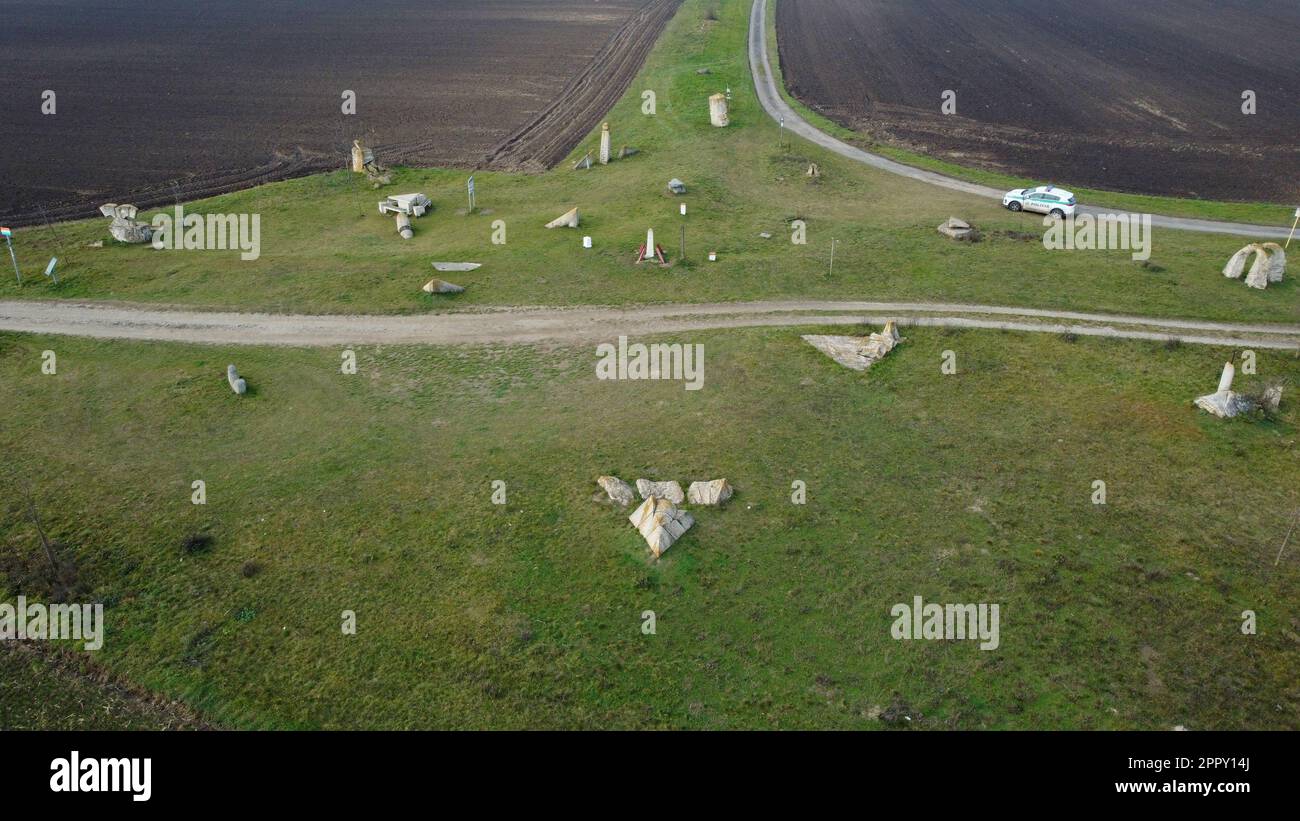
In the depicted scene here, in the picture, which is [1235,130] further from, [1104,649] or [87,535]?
[87,535]

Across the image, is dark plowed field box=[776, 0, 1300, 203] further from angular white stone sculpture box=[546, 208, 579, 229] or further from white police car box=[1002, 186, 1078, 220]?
angular white stone sculpture box=[546, 208, 579, 229]

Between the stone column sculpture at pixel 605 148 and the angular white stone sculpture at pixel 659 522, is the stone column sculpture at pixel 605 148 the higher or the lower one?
the higher one

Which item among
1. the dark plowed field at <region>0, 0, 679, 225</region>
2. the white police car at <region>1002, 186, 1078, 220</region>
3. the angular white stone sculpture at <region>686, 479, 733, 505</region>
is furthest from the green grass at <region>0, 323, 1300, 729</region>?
the dark plowed field at <region>0, 0, 679, 225</region>

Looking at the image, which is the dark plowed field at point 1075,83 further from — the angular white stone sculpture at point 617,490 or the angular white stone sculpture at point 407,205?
the angular white stone sculpture at point 617,490

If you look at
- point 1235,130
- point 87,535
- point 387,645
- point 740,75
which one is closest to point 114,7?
point 740,75

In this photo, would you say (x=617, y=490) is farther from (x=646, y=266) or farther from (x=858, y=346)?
(x=646, y=266)

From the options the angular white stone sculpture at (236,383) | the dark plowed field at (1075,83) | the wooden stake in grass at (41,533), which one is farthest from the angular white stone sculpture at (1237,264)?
the wooden stake in grass at (41,533)
